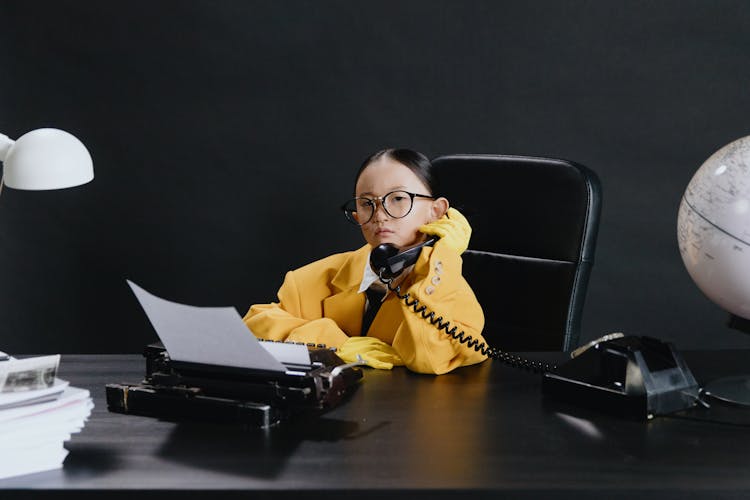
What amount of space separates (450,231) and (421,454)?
0.74 m

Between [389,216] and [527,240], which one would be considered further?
[527,240]

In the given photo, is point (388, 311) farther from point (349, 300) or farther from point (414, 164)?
point (414, 164)

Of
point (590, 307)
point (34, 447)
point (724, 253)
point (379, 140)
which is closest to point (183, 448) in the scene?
point (34, 447)

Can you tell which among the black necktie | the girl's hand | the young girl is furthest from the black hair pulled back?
the black necktie

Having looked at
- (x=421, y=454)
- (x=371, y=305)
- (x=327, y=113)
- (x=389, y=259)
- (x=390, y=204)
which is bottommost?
(x=421, y=454)

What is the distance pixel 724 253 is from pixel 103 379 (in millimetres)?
1107

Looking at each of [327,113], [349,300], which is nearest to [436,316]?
[349,300]

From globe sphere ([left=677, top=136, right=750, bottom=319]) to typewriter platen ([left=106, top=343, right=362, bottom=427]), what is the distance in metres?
0.64

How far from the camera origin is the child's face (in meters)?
1.91

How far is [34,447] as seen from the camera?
1182 mm

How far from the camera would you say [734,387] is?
1.53 m

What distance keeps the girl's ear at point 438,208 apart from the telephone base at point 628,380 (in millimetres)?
609

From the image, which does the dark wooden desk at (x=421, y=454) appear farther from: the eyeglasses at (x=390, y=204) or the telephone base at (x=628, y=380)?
the eyeglasses at (x=390, y=204)

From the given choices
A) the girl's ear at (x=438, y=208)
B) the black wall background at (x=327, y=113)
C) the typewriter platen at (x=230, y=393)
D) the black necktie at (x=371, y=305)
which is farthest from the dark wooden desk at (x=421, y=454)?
the black wall background at (x=327, y=113)
